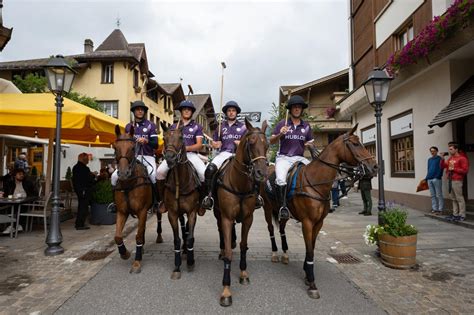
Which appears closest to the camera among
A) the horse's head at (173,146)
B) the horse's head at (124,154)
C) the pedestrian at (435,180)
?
the horse's head at (173,146)

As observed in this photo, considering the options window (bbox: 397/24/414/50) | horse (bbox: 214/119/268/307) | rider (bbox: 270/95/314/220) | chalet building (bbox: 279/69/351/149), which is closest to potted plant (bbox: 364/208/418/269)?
rider (bbox: 270/95/314/220)

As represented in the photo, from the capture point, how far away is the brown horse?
4.78 meters

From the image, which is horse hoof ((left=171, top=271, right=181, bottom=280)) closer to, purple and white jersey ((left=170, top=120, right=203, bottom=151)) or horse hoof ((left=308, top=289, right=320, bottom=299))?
horse hoof ((left=308, top=289, right=320, bottom=299))

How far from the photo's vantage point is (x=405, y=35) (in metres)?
12.2

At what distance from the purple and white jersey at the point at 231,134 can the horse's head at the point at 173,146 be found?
1255 mm

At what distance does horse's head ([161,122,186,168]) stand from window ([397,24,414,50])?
1144cm

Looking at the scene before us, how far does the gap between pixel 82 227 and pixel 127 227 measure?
113 cm

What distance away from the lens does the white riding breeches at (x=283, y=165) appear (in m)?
4.82

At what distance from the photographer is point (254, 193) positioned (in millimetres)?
4383

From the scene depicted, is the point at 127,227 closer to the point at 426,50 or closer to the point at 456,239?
the point at 456,239

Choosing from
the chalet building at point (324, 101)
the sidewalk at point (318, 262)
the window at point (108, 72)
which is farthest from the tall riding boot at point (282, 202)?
the window at point (108, 72)

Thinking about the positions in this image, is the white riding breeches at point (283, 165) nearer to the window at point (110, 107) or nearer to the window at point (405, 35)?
the window at point (405, 35)

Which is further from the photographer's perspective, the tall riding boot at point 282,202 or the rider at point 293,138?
the rider at point 293,138

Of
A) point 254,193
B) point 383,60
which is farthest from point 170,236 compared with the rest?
point 383,60
